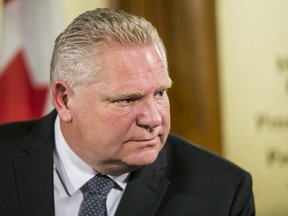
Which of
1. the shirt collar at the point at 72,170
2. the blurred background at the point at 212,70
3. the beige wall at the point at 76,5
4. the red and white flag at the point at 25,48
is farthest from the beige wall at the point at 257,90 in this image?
the shirt collar at the point at 72,170

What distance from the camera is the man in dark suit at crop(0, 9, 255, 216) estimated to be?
1534mm

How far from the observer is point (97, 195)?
170 centimetres

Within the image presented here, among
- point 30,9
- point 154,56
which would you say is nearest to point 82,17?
point 154,56

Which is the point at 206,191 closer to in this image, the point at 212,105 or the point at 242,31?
the point at 212,105

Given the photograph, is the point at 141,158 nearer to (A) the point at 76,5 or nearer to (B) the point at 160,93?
(B) the point at 160,93

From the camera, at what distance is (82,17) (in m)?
1.61

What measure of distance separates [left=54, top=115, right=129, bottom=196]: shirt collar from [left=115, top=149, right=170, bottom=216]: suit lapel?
0.03 meters

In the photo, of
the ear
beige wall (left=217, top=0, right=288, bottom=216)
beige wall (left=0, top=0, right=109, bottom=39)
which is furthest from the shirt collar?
beige wall (left=217, top=0, right=288, bottom=216)

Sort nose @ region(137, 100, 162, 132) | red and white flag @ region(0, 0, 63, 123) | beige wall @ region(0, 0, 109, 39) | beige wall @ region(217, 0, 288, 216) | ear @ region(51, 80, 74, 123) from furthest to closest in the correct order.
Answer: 1. beige wall @ region(217, 0, 288, 216)
2. beige wall @ region(0, 0, 109, 39)
3. red and white flag @ region(0, 0, 63, 123)
4. ear @ region(51, 80, 74, 123)
5. nose @ region(137, 100, 162, 132)

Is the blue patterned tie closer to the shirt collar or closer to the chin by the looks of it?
the shirt collar

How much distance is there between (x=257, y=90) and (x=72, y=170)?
5.22ft

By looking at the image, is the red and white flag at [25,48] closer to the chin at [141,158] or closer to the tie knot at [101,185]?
the tie knot at [101,185]

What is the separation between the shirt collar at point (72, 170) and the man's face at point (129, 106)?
144mm

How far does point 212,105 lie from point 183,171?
1.10 metres
